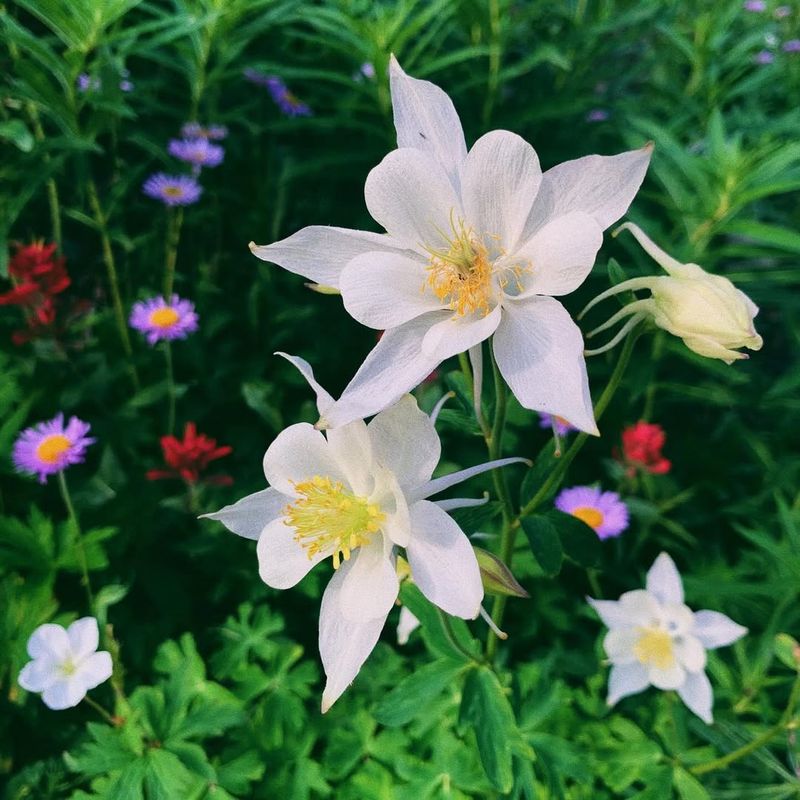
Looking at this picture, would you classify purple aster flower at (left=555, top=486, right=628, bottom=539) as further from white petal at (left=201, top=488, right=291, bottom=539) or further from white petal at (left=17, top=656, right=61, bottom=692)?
white petal at (left=17, top=656, right=61, bottom=692)

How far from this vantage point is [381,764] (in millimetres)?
1676

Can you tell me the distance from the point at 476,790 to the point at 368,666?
17.1 inches

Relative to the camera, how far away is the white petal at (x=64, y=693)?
1.42 meters

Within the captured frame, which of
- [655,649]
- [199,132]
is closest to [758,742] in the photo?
[655,649]

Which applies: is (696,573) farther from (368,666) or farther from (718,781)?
(368,666)

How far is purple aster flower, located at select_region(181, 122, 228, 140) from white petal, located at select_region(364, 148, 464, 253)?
176cm

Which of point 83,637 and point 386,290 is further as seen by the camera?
point 83,637

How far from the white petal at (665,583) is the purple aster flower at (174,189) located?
176 cm

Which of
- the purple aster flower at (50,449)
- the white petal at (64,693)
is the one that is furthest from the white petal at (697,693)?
the purple aster flower at (50,449)

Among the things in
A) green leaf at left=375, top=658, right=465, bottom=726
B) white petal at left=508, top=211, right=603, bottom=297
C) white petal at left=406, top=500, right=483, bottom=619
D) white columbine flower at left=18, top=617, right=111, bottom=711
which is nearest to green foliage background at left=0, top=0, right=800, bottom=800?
green leaf at left=375, top=658, right=465, bottom=726

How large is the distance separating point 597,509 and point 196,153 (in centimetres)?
170

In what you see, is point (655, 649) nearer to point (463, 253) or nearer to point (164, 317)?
point (463, 253)

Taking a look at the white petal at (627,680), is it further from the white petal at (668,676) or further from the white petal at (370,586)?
the white petal at (370,586)

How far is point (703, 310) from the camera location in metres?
0.76
